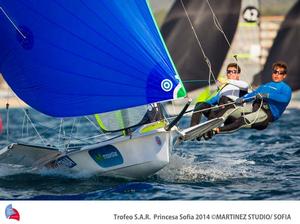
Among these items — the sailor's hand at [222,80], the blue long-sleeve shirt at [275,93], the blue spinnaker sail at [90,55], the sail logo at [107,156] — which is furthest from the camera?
the sailor's hand at [222,80]

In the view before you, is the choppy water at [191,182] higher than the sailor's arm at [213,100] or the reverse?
the reverse

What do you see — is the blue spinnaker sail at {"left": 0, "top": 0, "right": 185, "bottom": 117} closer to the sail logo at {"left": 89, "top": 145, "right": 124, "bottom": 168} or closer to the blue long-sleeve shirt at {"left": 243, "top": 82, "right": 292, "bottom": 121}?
the sail logo at {"left": 89, "top": 145, "right": 124, "bottom": 168}

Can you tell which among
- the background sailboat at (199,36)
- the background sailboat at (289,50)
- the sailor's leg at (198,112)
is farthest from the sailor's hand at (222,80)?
the background sailboat at (289,50)

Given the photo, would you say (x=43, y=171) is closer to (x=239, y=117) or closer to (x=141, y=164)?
(x=141, y=164)

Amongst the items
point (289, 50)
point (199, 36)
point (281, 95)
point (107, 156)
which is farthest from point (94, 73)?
point (289, 50)

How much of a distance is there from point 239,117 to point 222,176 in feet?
2.10

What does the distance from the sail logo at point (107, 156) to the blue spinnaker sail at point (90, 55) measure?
51cm

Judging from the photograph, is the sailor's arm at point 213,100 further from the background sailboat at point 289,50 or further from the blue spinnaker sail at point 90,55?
the background sailboat at point 289,50

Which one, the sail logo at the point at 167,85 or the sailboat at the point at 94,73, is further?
the sailboat at the point at 94,73

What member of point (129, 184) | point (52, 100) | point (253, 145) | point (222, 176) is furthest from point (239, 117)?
point (253, 145)
